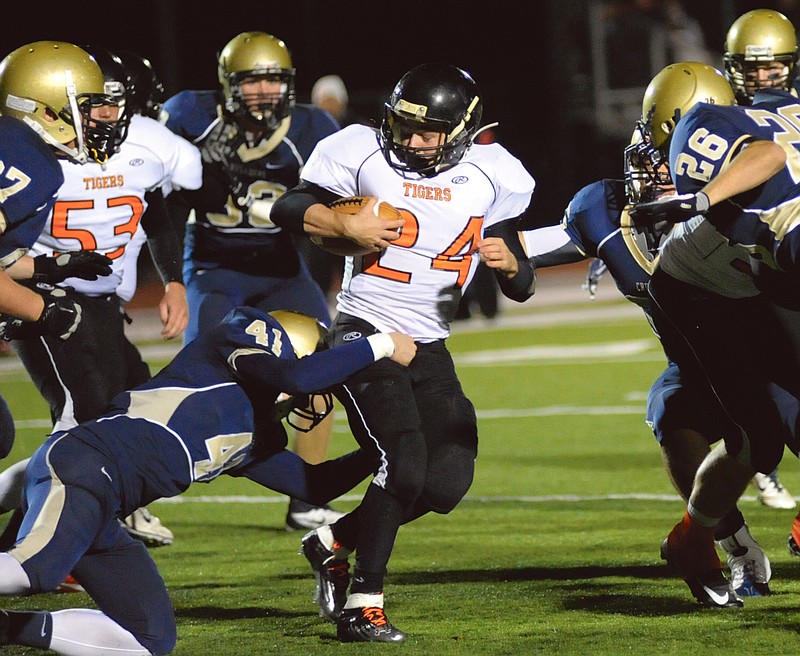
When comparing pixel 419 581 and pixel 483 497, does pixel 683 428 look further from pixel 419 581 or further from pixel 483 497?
pixel 483 497

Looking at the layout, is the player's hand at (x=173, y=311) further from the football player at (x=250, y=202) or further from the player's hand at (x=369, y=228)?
the player's hand at (x=369, y=228)

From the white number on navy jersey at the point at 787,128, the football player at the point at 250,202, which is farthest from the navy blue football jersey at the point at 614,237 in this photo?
the football player at the point at 250,202

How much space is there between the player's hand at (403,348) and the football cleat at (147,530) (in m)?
1.78

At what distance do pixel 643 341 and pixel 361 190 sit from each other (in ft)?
21.5

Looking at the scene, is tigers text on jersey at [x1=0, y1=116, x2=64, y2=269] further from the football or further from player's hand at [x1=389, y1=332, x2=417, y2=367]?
player's hand at [x1=389, y1=332, x2=417, y2=367]

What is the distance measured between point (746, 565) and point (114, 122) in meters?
2.17

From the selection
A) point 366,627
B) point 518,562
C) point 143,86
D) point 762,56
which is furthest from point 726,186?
point 143,86

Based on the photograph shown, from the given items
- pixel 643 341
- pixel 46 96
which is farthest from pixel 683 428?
pixel 643 341

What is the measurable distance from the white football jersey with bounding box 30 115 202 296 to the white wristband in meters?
1.28

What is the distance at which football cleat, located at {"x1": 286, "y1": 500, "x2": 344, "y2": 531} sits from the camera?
5188mm

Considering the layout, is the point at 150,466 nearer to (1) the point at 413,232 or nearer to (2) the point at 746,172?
(1) the point at 413,232

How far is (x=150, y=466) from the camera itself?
10.9 feet

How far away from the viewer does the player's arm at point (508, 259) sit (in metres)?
3.82

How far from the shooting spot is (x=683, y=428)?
13.5 feet
